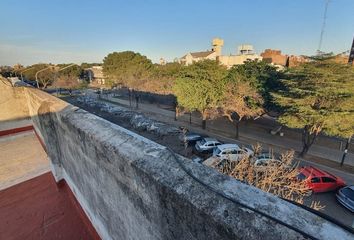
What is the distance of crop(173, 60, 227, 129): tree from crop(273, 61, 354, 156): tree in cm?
Result: 611

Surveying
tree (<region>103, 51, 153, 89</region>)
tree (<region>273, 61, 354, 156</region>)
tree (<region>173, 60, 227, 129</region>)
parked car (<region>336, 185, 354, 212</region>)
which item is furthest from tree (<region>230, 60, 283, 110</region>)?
tree (<region>103, 51, 153, 89</region>)

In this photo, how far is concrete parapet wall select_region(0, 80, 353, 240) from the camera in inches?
64.1

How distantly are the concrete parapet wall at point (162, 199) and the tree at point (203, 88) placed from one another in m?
14.7

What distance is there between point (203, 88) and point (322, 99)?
9.08 metres

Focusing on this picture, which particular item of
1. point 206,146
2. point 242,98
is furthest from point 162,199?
point 242,98

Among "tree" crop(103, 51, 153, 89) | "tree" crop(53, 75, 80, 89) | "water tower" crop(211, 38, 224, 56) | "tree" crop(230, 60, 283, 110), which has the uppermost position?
"water tower" crop(211, 38, 224, 56)

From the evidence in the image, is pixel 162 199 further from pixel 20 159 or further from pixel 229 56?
pixel 229 56

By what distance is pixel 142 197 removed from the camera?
2795 mm

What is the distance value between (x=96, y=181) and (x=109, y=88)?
47.3 m

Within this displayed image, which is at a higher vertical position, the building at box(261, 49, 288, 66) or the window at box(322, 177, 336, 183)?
the building at box(261, 49, 288, 66)

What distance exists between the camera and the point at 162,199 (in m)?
2.37

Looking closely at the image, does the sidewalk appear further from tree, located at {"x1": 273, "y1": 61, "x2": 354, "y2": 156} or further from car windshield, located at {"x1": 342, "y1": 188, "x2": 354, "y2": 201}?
car windshield, located at {"x1": 342, "y1": 188, "x2": 354, "y2": 201}

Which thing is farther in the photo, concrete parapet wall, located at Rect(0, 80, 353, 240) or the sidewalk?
the sidewalk

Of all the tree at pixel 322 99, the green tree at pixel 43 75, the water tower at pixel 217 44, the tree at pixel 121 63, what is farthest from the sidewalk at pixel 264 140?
the water tower at pixel 217 44
